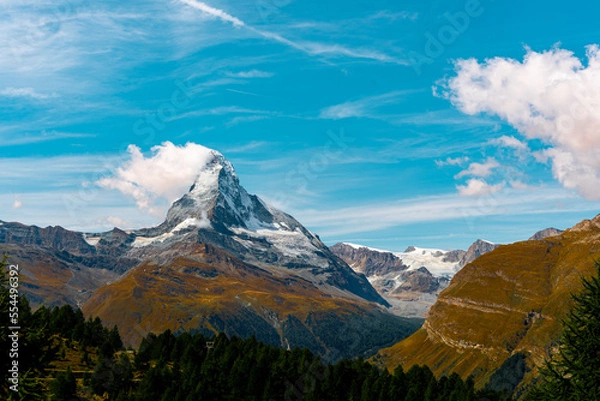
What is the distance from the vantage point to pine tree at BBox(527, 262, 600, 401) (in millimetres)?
34062

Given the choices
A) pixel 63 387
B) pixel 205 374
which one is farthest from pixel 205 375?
pixel 63 387

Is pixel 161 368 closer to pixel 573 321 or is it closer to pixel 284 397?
pixel 284 397

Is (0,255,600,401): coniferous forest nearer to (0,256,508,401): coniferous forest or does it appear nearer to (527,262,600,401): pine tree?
(0,256,508,401): coniferous forest

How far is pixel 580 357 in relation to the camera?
34844 mm

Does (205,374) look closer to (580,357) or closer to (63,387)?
(63,387)

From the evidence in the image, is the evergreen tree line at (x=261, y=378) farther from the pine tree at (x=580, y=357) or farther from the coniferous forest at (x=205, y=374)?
the pine tree at (x=580, y=357)

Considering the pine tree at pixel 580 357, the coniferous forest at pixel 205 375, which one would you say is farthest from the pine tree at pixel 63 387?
the pine tree at pixel 580 357

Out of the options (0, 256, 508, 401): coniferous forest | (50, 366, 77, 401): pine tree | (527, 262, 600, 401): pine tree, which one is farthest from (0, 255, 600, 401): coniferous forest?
(527, 262, 600, 401): pine tree

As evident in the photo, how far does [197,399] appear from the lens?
144875 millimetres

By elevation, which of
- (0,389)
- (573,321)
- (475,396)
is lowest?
(475,396)

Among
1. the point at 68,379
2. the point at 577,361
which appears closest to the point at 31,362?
the point at 577,361

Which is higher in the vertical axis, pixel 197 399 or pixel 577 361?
pixel 577 361

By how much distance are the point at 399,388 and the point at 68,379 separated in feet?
309

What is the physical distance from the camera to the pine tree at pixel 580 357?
112 ft
